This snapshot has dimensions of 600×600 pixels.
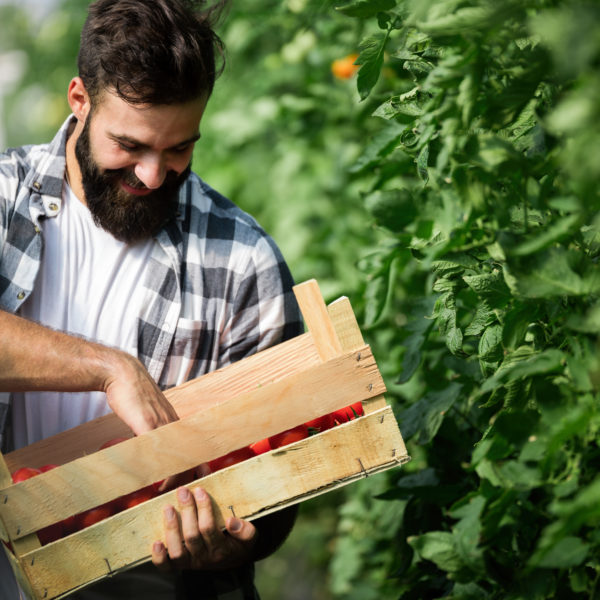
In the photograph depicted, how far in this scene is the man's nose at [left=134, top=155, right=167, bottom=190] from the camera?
2.04 metres

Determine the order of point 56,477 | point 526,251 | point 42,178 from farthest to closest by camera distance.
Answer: point 42,178 → point 56,477 → point 526,251

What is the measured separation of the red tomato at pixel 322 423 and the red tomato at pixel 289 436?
0.07 feet

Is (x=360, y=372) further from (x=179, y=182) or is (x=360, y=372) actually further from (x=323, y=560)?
(x=323, y=560)

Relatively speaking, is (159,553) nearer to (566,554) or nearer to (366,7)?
(566,554)

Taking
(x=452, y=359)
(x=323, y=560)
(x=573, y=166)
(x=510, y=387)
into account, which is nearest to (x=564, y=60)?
(x=573, y=166)

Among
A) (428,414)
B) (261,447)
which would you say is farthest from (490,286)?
(261,447)

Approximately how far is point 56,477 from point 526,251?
3.07ft

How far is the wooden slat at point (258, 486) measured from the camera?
1440mm

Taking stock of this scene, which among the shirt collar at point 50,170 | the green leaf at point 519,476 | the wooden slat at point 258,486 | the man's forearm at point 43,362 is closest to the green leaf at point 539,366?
the green leaf at point 519,476

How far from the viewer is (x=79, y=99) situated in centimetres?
224

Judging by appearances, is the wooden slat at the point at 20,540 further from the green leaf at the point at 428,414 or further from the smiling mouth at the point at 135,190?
the smiling mouth at the point at 135,190

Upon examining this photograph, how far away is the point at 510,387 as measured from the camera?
49.3 inches

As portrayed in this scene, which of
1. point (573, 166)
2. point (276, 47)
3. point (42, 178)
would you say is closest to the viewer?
point (573, 166)

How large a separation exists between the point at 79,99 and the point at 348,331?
3.93ft
